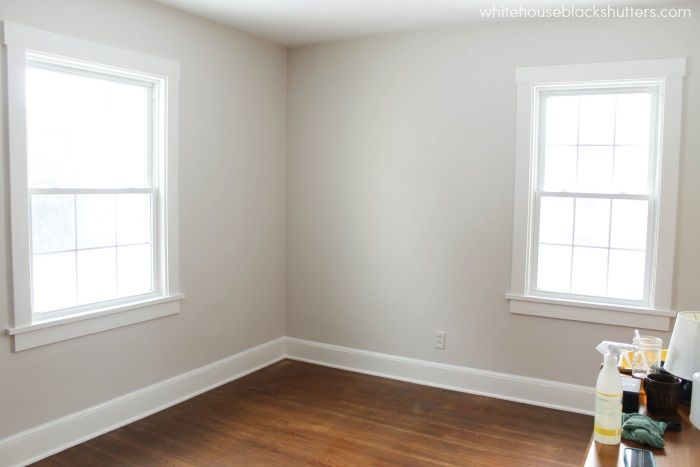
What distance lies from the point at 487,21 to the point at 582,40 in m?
0.64

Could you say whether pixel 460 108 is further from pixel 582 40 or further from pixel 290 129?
pixel 290 129

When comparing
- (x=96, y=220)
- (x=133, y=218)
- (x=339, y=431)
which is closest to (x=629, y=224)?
(x=339, y=431)

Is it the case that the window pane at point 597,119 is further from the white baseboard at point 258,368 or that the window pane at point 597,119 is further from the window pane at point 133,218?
the window pane at point 133,218

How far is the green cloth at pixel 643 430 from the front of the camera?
1.75 metres

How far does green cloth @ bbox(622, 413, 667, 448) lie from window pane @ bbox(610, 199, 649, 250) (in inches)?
83.3

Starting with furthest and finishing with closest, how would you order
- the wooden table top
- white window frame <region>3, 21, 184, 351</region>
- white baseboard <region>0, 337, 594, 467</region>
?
white baseboard <region>0, 337, 594, 467</region>, white window frame <region>3, 21, 184, 351</region>, the wooden table top

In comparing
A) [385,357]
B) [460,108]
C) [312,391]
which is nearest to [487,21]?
[460,108]

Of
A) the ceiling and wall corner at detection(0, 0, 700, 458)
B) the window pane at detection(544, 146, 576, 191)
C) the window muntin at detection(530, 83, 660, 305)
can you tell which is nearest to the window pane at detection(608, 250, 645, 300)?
the window muntin at detection(530, 83, 660, 305)

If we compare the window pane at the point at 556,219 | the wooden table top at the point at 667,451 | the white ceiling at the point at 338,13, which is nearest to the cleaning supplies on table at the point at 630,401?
the wooden table top at the point at 667,451

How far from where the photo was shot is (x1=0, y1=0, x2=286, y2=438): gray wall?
3084mm

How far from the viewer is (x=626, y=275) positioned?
3781mm

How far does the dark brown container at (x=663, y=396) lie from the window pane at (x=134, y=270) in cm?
296

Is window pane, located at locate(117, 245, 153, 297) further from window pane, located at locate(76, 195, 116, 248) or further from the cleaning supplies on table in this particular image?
the cleaning supplies on table

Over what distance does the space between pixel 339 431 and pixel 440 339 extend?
3.82 ft
